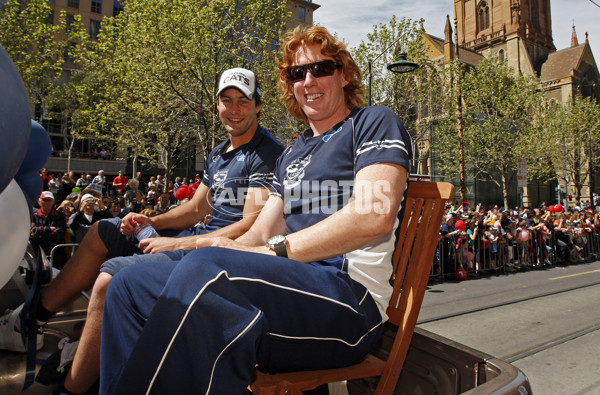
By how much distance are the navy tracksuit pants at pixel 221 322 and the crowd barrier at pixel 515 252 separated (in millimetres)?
9408

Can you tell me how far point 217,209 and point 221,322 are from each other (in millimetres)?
1800

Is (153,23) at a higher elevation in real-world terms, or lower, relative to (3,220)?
higher

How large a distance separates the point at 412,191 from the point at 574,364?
12.4 feet

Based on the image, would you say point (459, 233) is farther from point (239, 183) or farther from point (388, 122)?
point (388, 122)

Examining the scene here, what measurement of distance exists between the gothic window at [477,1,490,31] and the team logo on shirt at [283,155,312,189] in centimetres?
6796

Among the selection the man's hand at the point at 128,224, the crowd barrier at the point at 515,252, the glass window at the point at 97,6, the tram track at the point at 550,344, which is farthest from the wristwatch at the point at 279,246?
the glass window at the point at 97,6

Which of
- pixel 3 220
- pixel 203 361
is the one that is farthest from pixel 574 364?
pixel 3 220

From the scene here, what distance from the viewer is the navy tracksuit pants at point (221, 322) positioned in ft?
3.70

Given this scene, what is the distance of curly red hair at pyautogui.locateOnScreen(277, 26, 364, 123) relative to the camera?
2.13 metres

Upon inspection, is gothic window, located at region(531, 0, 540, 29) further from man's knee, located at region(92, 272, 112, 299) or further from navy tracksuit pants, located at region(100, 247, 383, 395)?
man's knee, located at region(92, 272, 112, 299)

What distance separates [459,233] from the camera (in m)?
11.3

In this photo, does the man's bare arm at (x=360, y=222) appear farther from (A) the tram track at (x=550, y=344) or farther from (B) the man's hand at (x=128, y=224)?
(A) the tram track at (x=550, y=344)

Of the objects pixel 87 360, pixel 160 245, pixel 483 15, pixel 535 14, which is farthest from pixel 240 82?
pixel 535 14

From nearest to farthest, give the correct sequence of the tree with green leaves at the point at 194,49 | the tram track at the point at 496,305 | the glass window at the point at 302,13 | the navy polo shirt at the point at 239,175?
the navy polo shirt at the point at 239,175
the tram track at the point at 496,305
the tree with green leaves at the point at 194,49
the glass window at the point at 302,13
